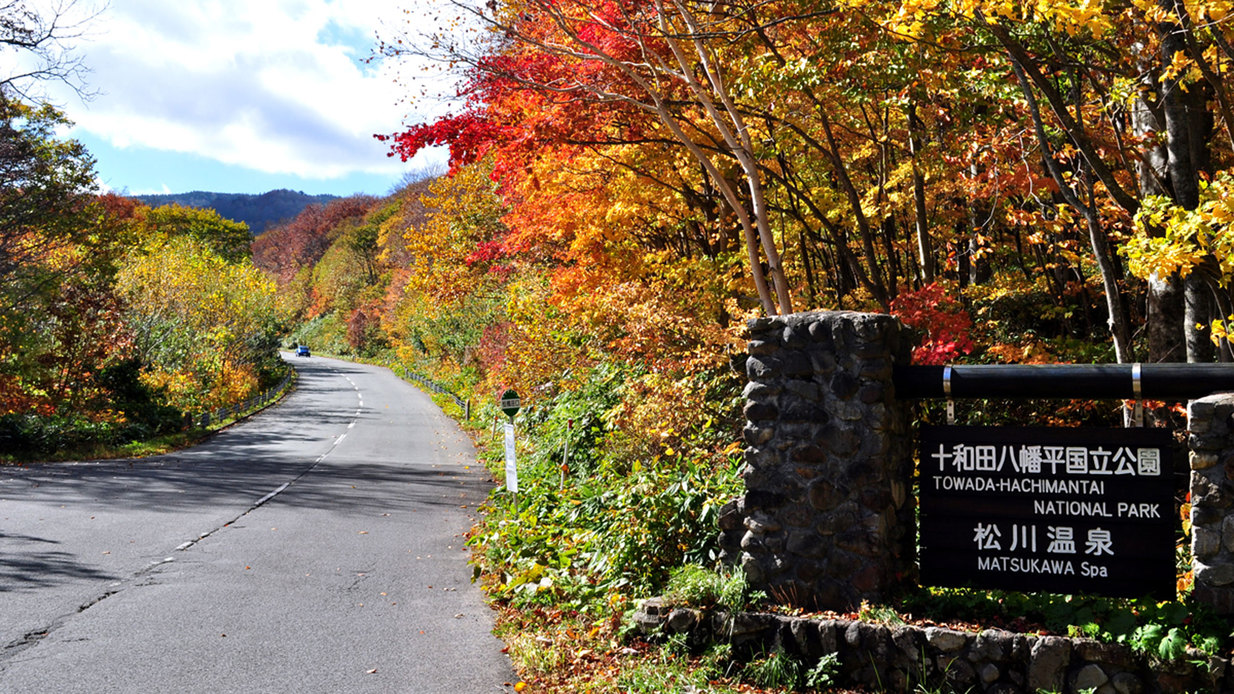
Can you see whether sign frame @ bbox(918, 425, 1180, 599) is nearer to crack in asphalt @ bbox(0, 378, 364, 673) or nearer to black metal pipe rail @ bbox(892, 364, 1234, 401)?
black metal pipe rail @ bbox(892, 364, 1234, 401)

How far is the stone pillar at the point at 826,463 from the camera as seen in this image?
5.97 m

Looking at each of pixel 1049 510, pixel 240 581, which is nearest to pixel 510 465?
pixel 240 581

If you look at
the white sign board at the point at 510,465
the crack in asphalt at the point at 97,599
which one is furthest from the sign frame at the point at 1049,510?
the white sign board at the point at 510,465

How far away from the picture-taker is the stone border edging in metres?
5.05

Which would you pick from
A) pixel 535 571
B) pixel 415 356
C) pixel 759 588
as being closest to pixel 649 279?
pixel 535 571

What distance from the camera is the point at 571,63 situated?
12055 millimetres

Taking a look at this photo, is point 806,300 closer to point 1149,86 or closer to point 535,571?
point 1149,86

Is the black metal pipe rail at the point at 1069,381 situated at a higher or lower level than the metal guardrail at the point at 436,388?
higher

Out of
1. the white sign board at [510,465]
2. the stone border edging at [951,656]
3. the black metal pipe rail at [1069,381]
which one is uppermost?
the black metal pipe rail at [1069,381]

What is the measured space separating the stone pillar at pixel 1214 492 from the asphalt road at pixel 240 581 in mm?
4436

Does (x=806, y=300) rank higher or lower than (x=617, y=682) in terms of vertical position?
higher

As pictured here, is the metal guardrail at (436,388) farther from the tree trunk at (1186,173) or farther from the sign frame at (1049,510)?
the sign frame at (1049,510)

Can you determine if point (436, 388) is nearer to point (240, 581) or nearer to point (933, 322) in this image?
point (240, 581)

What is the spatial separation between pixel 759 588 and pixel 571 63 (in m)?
8.20
